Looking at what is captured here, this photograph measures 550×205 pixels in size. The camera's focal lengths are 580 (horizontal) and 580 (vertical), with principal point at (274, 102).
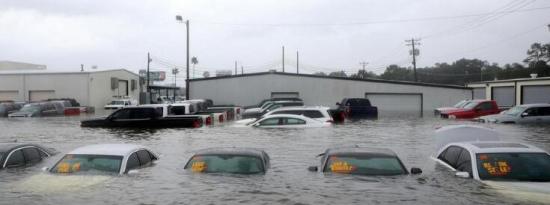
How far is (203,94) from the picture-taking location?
50.6m

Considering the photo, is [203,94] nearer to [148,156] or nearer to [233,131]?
[233,131]

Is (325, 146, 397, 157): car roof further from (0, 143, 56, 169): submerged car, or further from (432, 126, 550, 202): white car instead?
(0, 143, 56, 169): submerged car

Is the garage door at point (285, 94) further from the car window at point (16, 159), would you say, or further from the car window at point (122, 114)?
the car window at point (16, 159)

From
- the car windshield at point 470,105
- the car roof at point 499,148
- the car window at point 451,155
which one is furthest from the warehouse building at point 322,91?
the car roof at point 499,148

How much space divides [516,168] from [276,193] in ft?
13.8

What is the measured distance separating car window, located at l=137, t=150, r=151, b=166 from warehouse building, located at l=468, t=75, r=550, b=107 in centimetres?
3746

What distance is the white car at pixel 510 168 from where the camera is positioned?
9.38 m

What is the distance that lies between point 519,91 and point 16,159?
139ft

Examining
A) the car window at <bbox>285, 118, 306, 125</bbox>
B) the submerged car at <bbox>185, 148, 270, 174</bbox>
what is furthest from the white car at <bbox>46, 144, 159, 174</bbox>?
the car window at <bbox>285, 118, 306, 125</bbox>

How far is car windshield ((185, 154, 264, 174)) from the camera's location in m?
11.1

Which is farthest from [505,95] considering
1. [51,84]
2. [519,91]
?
[51,84]

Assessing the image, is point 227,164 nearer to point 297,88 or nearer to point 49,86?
point 297,88

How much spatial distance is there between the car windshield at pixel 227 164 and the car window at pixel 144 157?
161cm

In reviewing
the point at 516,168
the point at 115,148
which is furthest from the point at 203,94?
the point at 516,168
